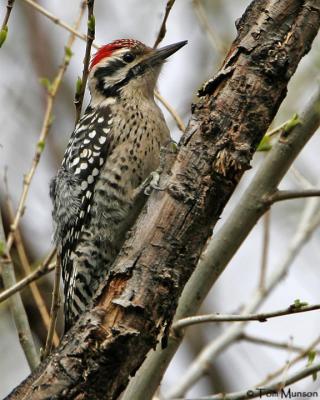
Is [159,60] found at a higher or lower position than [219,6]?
lower

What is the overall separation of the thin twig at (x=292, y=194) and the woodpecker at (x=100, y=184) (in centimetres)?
111

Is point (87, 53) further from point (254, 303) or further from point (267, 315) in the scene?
point (254, 303)

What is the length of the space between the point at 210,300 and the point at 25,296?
125 inches

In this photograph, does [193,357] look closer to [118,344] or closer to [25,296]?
[25,296]

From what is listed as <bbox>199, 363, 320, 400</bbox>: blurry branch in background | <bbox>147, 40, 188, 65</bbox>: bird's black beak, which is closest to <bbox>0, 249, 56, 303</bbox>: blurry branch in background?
<bbox>199, 363, 320, 400</bbox>: blurry branch in background

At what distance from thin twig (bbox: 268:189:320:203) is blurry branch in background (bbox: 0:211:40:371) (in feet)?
5.12

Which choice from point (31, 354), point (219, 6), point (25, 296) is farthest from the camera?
point (219, 6)

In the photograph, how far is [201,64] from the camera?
815 centimetres

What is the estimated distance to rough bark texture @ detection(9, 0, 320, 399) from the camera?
10.5ft

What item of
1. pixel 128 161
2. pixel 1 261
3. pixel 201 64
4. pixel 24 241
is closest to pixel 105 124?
pixel 128 161

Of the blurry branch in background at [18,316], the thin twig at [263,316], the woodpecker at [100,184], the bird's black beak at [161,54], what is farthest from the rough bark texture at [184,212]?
the bird's black beak at [161,54]

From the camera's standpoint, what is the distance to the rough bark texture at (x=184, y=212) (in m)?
3.21

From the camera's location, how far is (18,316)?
4.23 meters

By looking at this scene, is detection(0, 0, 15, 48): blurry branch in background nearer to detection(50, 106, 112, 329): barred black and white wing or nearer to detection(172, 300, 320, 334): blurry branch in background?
detection(50, 106, 112, 329): barred black and white wing
